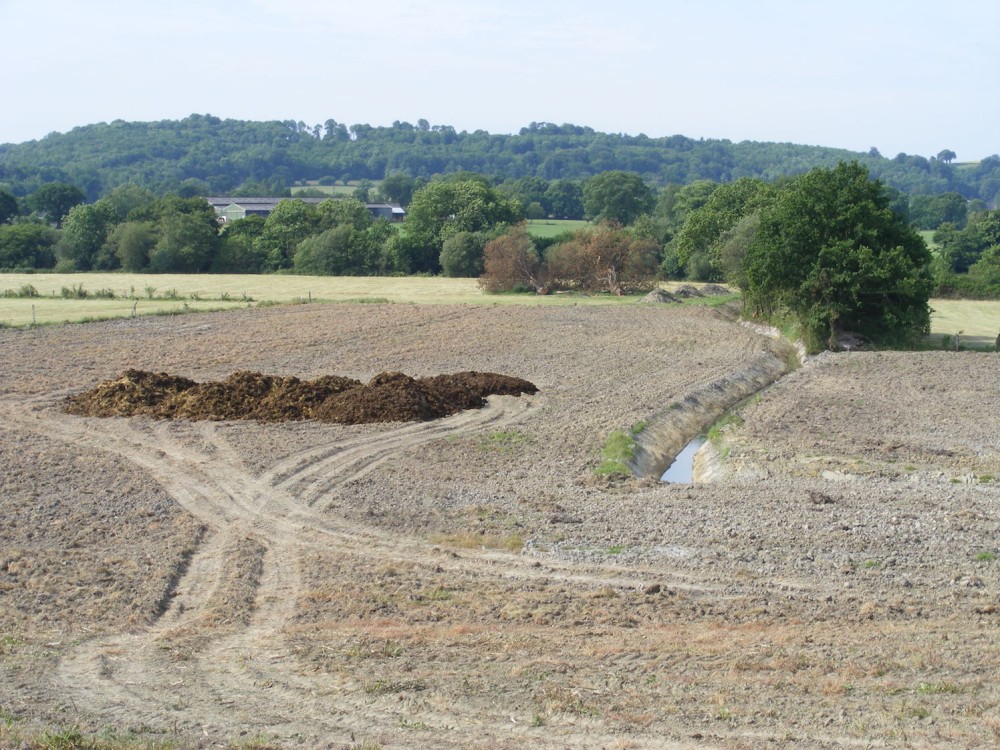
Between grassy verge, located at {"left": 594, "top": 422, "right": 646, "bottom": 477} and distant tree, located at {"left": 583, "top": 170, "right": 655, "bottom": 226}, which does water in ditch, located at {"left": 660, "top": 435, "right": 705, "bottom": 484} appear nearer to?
grassy verge, located at {"left": 594, "top": 422, "right": 646, "bottom": 477}

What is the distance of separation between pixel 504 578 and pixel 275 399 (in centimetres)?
1502

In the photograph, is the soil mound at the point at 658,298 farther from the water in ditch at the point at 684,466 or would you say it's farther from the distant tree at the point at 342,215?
the distant tree at the point at 342,215

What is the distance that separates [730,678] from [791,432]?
55.2 feet

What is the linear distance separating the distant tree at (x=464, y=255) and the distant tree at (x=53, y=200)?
6152cm

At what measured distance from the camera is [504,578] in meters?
16.2

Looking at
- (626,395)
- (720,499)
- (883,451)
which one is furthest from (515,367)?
(720,499)

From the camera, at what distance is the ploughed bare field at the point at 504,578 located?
34.8 feet

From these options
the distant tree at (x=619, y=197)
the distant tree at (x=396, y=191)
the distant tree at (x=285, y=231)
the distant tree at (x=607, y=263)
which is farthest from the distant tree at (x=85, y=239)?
the distant tree at (x=396, y=191)

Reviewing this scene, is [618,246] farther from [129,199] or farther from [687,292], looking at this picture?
[129,199]

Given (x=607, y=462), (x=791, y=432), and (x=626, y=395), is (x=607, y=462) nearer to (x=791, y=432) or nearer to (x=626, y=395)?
(x=791, y=432)

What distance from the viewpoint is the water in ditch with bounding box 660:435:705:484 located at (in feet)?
86.1

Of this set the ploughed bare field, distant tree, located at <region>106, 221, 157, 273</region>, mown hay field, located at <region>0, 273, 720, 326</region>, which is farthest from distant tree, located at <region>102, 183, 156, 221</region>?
the ploughed bare field

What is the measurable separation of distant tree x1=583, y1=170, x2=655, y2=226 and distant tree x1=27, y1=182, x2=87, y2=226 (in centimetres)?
6332

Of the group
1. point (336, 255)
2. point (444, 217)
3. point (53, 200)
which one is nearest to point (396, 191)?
point (53, 200)
